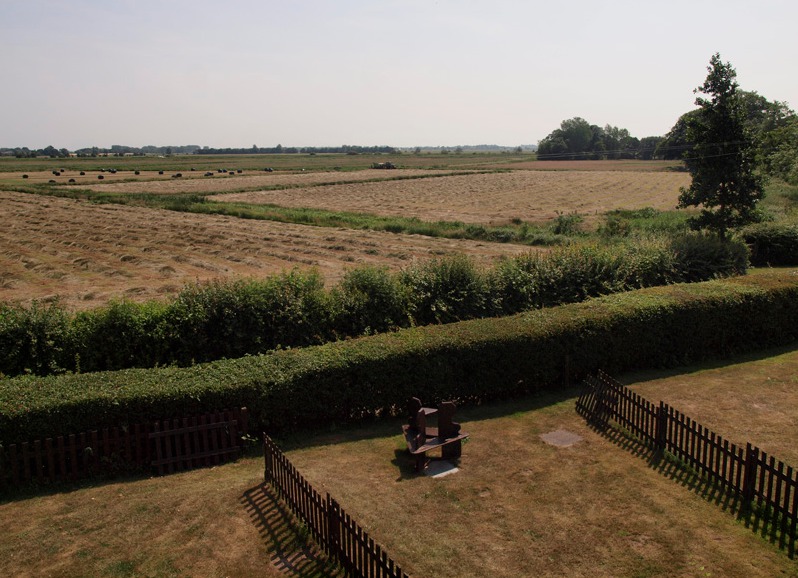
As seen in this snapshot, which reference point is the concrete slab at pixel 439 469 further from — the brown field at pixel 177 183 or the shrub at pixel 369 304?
the brown field at pixel 177 183

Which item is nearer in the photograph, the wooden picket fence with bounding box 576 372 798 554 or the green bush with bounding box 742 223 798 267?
the wooden picket fence with bounding box 576 372 798 554

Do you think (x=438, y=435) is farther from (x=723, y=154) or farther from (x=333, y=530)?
(x=723, y=154)

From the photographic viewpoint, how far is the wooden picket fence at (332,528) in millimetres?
7410

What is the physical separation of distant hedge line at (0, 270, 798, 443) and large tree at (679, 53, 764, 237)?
11.9 metres

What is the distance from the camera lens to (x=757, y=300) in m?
18.7

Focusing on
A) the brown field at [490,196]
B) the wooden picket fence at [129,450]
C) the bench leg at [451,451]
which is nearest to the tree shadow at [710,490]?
the bench leg at [451,451]

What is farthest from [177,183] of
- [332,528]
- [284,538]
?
[332,528]

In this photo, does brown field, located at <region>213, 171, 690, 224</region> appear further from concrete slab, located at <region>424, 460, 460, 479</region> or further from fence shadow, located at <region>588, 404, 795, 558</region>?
concrete slab, located at <region>424, 460, 460, 479</region>

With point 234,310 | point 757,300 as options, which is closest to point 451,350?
point 234,310

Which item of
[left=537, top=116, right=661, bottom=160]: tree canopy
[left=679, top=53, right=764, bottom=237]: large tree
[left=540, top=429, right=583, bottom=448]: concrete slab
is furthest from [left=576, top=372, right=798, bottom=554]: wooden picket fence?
[left=537, top=116, right=661, bottom=160]: tree canopy

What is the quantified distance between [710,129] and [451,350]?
76.2 feet

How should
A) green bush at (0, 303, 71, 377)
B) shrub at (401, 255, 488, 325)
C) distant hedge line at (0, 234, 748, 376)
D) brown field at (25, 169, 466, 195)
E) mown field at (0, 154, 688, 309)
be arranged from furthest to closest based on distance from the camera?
brown field at (25, 169, 466, 195)
mown field at (0, 154, 688, 309)
shrub at (401, 255, 488, 325)
distant hedge line at (0, 234, 748, 376)
green bush at (0, 303, 71, 377)

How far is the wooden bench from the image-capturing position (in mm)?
11492

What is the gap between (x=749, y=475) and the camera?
9.84 m
